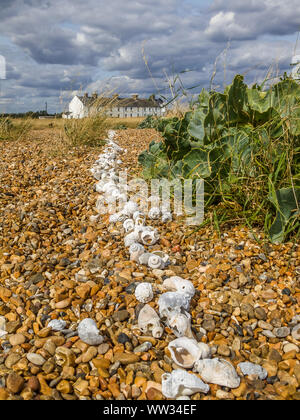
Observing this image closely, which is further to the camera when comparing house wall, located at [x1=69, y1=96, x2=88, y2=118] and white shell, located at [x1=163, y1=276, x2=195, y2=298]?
house wall, located at [x1=69, y1=96, x2=88, y2=118]

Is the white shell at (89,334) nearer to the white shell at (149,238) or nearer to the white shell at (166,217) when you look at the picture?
the white shell at (149,238)

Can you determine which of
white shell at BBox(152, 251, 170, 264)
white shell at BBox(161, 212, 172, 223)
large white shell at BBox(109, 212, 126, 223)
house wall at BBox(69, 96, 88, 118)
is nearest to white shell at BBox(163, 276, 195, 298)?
white shell at BBox(152, 251, 170, 264)

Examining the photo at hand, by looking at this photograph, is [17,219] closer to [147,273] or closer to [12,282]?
[12,282]

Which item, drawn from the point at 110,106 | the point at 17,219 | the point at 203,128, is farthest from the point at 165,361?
the point at 110,106

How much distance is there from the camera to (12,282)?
1.89 m

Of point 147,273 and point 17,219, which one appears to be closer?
point 147,273

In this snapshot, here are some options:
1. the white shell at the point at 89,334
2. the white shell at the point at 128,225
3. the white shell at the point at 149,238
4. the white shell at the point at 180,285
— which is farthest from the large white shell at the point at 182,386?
the white shell at the point at 128,225

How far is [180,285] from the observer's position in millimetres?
1633

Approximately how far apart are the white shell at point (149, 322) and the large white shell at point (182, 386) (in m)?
0.26

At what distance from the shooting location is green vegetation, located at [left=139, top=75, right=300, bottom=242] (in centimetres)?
197

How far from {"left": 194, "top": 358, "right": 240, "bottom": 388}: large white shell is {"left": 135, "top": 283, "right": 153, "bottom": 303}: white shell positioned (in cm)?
44

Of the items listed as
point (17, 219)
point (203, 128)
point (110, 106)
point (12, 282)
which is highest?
point (110, 106)

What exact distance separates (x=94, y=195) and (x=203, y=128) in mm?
1255

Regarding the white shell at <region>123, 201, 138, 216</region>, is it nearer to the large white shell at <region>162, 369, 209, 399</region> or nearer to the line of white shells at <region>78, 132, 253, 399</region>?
the line of white shells at <region>78, 132, 253, 399</region>
